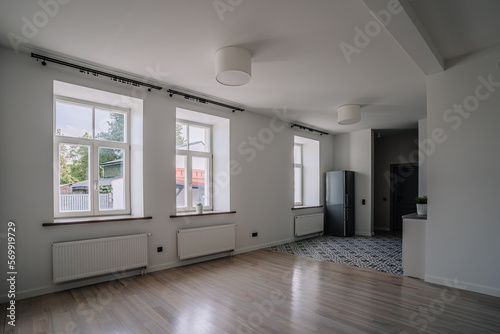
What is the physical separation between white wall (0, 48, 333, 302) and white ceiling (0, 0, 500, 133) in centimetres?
37

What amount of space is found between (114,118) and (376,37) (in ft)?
12.2

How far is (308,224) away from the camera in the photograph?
6734mm

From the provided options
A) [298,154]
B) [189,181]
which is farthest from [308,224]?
[189,181]

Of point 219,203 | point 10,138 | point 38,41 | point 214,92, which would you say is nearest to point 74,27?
point 38,41

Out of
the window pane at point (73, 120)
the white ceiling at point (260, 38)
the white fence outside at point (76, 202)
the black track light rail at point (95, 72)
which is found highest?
the white ceiling at point (260, 38)

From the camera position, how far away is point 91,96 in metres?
3.83

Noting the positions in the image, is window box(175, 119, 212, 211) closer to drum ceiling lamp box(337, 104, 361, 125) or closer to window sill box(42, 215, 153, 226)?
window sill box(42, 215, 153, 226)

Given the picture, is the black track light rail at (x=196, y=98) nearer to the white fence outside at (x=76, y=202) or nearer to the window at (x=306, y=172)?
the white fence outside at (x=76, y=202)

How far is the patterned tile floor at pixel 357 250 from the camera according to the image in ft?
14.7

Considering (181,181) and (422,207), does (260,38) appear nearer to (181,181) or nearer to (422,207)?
(181,181)

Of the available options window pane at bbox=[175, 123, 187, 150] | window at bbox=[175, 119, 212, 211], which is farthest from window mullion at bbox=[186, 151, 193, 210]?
window pane at bbox=[175, 123, 187, 150]

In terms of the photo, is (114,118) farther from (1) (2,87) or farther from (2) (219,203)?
(2) (219,203)

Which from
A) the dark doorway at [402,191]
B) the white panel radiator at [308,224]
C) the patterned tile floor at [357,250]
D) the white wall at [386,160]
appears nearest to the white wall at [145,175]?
the white panel radiator at [308,224]

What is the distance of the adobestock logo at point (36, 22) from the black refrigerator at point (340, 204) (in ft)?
21.2
